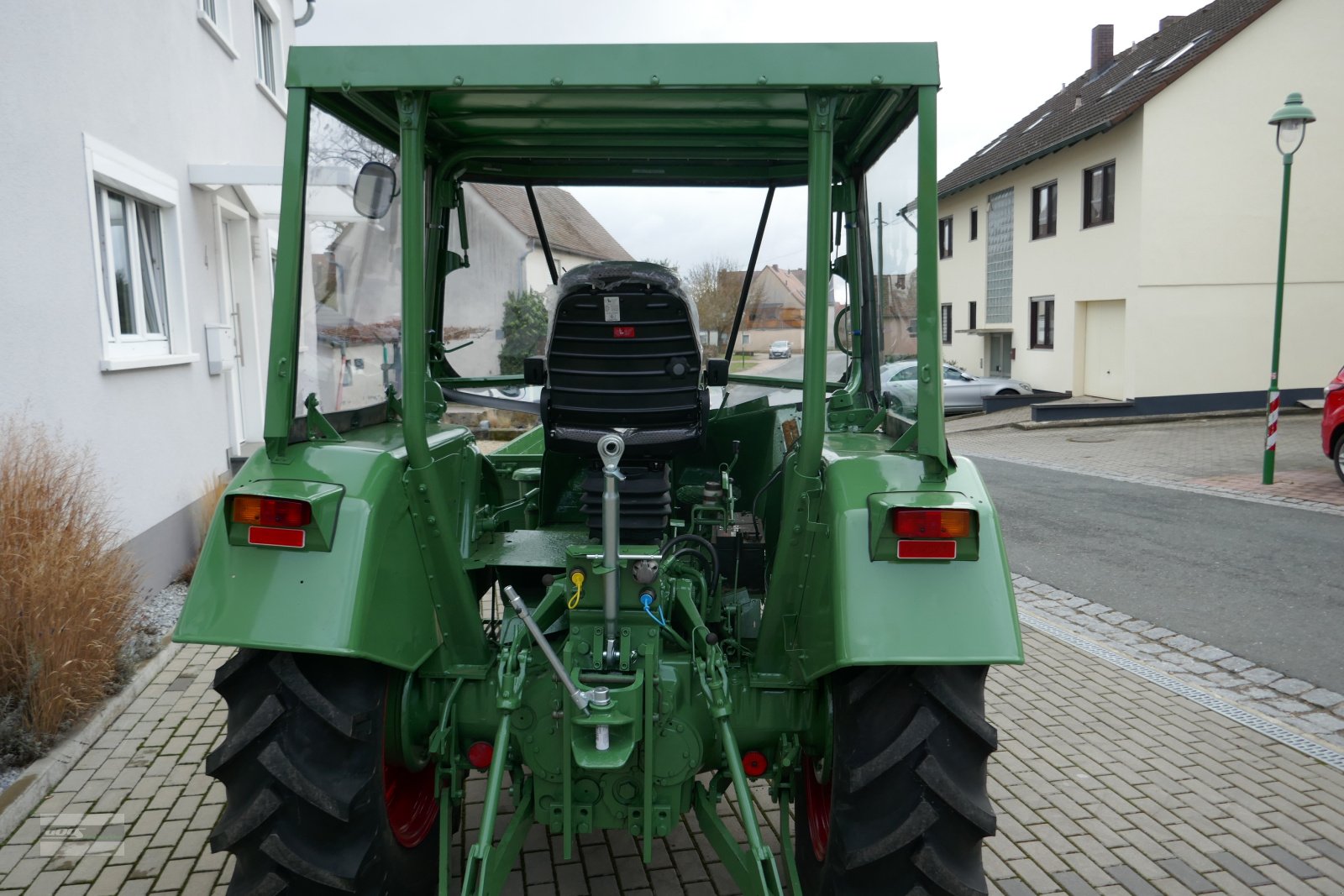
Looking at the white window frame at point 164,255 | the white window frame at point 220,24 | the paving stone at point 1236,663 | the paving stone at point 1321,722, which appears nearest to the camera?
the paving stone at point 1321,722

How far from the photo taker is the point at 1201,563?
8.50m

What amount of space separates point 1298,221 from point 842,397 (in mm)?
21398

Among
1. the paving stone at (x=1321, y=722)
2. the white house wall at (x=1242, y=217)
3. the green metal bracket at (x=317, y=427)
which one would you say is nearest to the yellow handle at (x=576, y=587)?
the green metal bracket at (x=317, y=427)

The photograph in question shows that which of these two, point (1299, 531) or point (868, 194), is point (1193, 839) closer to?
point (868, 194)

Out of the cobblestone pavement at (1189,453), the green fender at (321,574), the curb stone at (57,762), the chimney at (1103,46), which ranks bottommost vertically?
the cobblestone pavement at (1189,453)

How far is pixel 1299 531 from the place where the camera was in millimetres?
9531

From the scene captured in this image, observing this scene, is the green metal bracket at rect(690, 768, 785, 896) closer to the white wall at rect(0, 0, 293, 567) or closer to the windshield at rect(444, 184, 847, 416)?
the windshield at rect(444, 184, 847, 416)

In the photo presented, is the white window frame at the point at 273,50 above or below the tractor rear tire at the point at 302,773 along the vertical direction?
above

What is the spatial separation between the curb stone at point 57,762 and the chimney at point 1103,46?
30758 millimetres

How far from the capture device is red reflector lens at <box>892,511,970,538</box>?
93.4 inches

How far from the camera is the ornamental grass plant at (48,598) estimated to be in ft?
14.4

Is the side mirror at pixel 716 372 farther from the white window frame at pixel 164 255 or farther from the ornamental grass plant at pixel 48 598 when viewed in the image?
the white window frame at pixel 164 255

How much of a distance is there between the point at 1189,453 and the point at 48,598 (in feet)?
50.0

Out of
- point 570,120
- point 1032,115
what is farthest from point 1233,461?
point 1032,115
